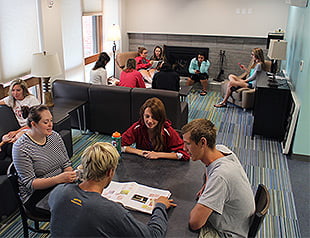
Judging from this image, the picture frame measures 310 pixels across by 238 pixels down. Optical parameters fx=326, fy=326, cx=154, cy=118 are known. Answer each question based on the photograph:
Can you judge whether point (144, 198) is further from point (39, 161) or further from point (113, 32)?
point (113, 32)

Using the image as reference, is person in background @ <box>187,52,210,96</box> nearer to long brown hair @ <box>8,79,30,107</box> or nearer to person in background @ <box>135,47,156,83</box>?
person in background @ <box>135,47,156,83</box>

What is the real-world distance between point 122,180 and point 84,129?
288 centimetres

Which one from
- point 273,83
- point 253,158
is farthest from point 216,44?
point 253,158

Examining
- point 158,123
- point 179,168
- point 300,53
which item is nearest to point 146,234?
point 179,168

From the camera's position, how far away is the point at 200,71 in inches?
282

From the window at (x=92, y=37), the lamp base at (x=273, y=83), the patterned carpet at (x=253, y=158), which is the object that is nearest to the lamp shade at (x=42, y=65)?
the patterned carpet at (x=253, y=158)

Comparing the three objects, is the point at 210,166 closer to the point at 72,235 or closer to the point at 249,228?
the point at 249,228

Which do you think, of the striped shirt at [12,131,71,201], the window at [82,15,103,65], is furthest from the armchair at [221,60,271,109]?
the striped shirt at [12,131,71,201]

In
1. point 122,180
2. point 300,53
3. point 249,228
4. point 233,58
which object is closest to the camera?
point 249,228

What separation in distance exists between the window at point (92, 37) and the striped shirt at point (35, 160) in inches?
169

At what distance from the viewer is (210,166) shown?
1809 mm

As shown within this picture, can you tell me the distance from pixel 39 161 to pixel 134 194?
0.84 m

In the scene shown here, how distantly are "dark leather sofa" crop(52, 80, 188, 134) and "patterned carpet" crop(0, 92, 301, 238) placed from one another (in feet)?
0.83

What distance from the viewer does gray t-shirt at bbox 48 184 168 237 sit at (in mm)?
1416
